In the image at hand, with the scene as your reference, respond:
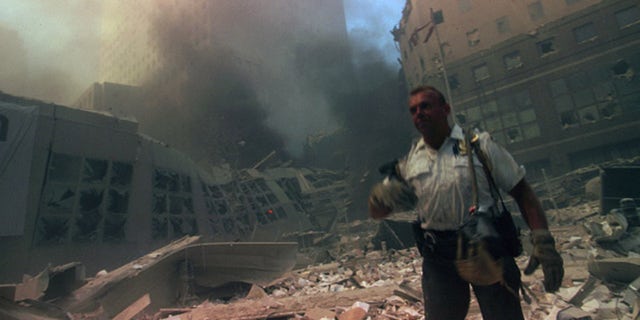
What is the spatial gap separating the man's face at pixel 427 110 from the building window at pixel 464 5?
32.5 meters

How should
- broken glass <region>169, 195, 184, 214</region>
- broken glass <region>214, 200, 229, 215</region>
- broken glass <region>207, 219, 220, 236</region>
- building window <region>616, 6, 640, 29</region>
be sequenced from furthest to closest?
building window <region>616, 6, 640, 29</region>, broken glass <region>214, 200, 229, 215</region>, broken glass <region>207, 219, 220, 236</region>, broken glass <region>169, 195, 184, 214</region>

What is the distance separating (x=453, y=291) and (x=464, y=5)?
33283mm

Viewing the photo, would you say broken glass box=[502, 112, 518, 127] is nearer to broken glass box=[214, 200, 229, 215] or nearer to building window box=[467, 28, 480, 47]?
building window box=[467, 28, 480, 47]

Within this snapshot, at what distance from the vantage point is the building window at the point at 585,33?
23.8 meters

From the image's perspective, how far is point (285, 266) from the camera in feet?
26.5

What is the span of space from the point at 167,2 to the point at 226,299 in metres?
40.4

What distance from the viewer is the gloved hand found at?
6.50 feet

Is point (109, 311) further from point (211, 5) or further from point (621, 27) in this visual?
point (211, 5)

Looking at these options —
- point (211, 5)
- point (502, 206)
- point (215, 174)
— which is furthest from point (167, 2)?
point (502, 206)

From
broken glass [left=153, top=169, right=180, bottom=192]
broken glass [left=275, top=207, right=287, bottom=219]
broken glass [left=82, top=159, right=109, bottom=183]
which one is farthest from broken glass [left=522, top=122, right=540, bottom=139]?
broken glass [left=82, top=159, right=109, bottom=183]

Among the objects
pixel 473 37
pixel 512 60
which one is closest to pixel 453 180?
pixel 512 60

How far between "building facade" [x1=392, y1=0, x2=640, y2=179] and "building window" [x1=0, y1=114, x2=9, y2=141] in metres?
20.2

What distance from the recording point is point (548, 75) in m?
25.1

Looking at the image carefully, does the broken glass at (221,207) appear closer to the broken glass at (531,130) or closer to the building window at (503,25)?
the broken glass at (531,130)
